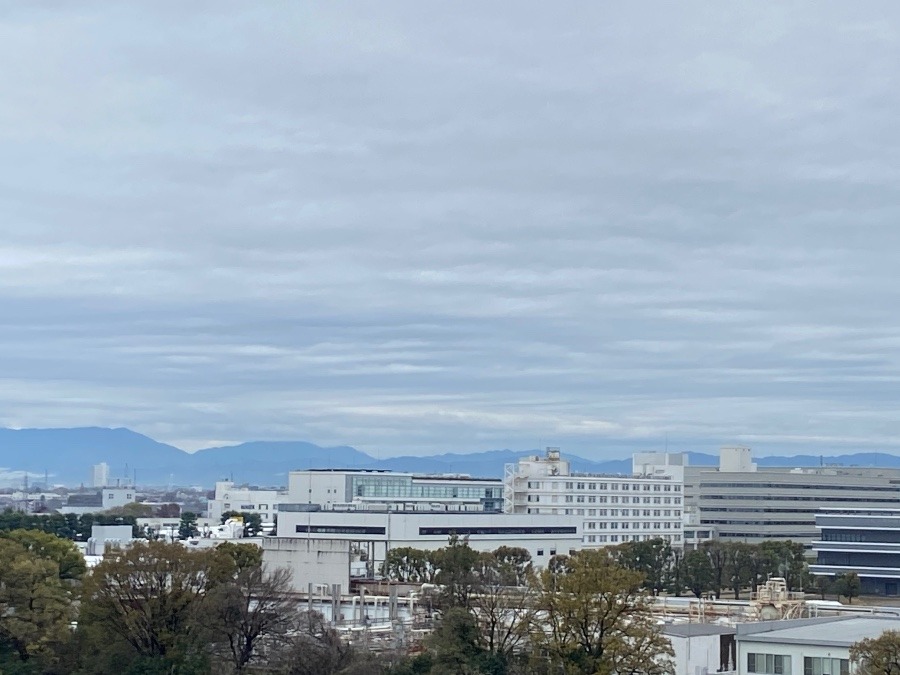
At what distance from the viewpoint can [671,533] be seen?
149875 mm

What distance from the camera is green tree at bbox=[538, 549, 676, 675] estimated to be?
4725 centimetres

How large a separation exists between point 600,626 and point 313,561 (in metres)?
39.6

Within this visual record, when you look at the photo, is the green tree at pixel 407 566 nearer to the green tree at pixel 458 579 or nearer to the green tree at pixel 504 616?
the green tree at pixel 458 579

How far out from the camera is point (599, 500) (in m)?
142

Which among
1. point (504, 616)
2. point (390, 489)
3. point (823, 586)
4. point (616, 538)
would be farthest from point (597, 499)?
point (504, 616)

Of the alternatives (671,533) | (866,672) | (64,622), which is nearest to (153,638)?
(64,622)

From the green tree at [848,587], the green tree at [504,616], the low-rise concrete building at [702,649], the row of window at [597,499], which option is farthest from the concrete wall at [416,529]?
the green tree at [504,616]

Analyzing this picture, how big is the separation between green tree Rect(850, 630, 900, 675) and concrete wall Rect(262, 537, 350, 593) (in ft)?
146

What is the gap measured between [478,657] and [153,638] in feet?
46.3

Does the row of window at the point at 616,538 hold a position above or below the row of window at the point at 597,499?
below

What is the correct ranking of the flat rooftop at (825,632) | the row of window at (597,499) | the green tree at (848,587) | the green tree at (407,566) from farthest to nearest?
1. the row of window at (597,499)
2. the green tree at (848,587)
3. the green tree at (407,566)
4. the flat rooftop at (825,632)

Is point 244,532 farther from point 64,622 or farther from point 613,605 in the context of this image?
point 613,605

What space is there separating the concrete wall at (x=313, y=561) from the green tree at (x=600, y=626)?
119ft

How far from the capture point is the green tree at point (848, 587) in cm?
10238
